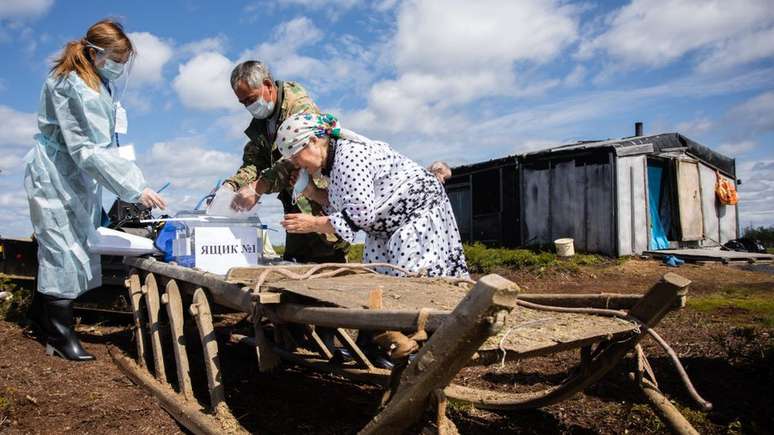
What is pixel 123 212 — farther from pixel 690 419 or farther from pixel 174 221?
pixel 690 419

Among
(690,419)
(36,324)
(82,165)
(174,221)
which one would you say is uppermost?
(82,165)

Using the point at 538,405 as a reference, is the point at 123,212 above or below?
above

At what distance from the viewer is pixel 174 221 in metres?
3.98

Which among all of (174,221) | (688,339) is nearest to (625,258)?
(688,339)

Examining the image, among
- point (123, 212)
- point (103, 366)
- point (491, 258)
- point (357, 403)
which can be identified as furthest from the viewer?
point (491, 258)

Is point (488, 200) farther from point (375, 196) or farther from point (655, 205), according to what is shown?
point (375, 196)

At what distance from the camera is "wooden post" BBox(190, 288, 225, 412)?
2887 millimetres

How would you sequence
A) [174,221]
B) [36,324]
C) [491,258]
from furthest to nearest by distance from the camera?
1. [491,258]
2. [36,324]
3. [174,221]

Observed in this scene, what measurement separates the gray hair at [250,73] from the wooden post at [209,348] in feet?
5.80

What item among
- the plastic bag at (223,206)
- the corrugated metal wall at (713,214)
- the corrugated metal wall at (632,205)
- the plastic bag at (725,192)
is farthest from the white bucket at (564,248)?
the plastic bag at (223,206)

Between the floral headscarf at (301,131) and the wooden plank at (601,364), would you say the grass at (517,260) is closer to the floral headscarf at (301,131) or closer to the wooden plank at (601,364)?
the wooden plank at (601,364)

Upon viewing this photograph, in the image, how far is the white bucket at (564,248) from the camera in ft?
43.2

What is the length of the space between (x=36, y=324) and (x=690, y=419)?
475 centimetres

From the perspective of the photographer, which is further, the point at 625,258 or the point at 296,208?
the point at 625,258
